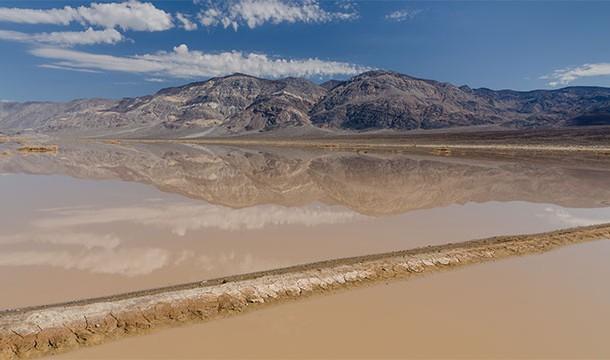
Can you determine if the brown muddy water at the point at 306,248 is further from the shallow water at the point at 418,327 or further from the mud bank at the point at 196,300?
the mud bank at the point at 196,300

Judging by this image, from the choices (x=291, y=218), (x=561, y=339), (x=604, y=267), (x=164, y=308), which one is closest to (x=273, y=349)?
(x=164, y=308)

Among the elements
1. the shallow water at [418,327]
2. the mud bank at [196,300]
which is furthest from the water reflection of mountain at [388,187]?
the shallow water at [418,327]

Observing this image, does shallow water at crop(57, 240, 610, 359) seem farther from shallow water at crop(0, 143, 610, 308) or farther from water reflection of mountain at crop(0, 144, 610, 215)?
water reflection of mountain at crop(0, 144, 610, 215)

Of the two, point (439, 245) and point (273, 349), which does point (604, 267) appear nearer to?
point (439, 245)

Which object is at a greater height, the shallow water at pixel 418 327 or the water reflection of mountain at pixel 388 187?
the shallow water at pixel 418 327

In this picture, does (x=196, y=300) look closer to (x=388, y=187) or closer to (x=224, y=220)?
(x=224, y=220)
